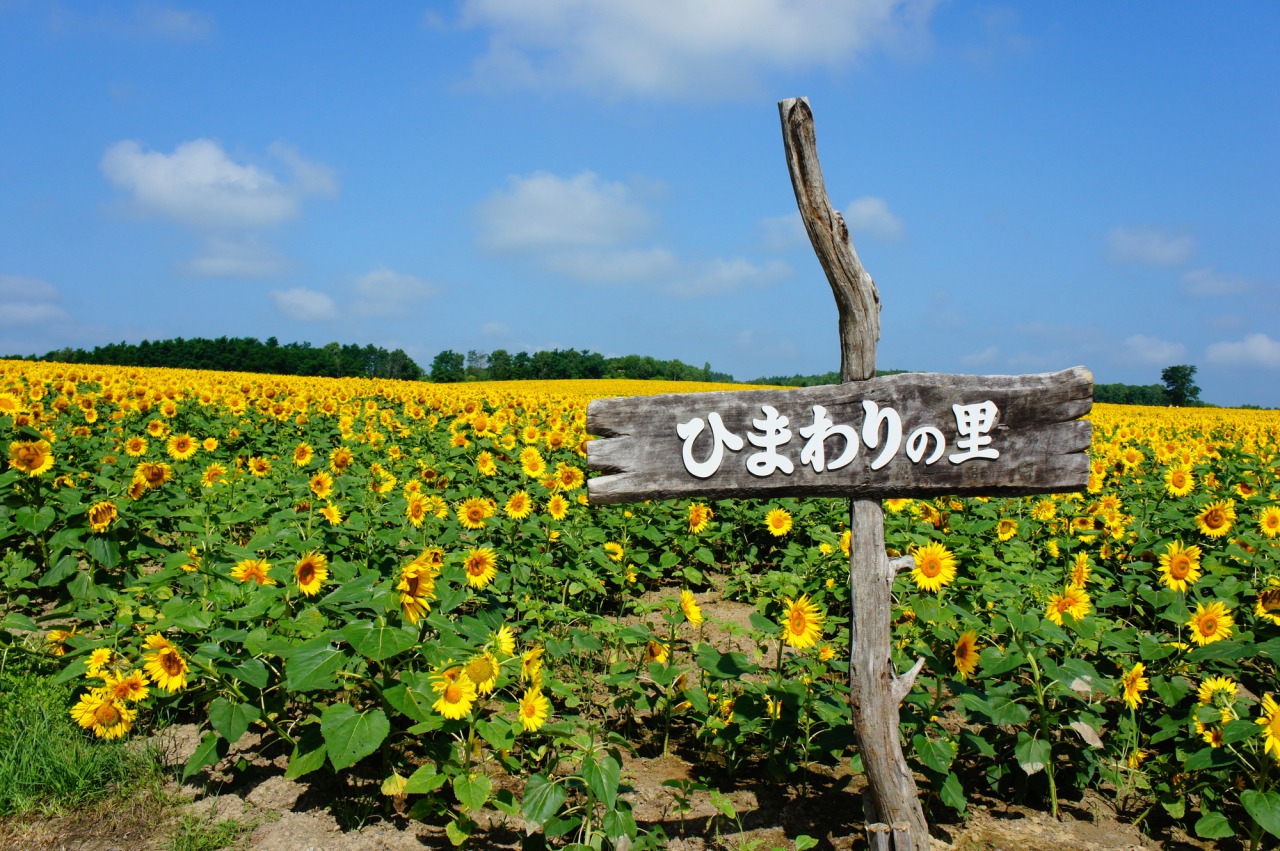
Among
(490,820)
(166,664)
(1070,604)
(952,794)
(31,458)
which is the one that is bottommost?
(490,820)

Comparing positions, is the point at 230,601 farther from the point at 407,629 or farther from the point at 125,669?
the point at 407,629

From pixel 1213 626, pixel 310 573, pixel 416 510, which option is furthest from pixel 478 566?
pixel 1213 626

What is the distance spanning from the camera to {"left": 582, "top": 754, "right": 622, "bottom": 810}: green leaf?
249 cm

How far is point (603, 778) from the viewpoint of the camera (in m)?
2.54

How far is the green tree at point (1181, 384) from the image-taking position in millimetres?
55781

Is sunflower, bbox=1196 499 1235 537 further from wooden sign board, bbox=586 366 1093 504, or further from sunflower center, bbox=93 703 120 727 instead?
sunflower center, bbox=93 703 120 727

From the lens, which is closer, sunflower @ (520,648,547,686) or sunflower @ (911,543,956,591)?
sunflower @ (520,648,547,686)

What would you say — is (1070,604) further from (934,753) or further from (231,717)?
(231,717)

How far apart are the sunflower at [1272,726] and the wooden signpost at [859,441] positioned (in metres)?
0.91

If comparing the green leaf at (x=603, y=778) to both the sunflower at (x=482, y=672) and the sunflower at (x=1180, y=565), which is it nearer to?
the sunflower at (x=482, y=672)

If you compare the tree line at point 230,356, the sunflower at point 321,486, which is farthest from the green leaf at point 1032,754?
the tree line at point 230,356

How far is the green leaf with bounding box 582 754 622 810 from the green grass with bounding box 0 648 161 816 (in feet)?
5.85

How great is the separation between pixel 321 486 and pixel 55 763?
2191mm

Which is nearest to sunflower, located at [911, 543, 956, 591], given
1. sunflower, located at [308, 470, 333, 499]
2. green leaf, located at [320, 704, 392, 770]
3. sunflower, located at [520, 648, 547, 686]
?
sunflower, located at [520, 648, 547, 686]
